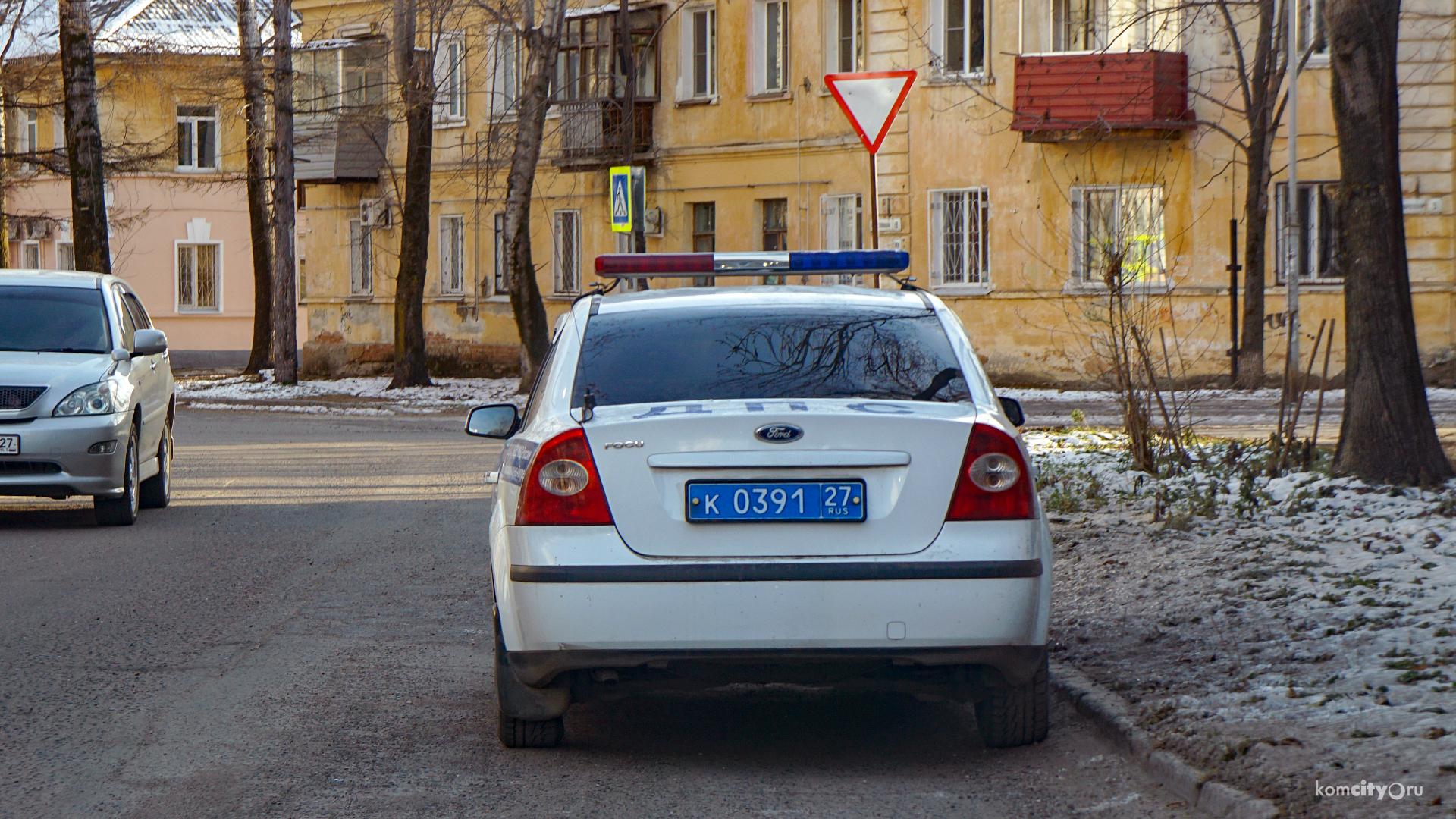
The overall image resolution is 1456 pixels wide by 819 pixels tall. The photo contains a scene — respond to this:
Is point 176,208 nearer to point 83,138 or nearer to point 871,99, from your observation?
point 83,138

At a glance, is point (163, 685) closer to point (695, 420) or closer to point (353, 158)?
point (695, 420)

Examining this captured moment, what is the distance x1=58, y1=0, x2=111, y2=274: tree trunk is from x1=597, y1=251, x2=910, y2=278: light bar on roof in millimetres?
22621

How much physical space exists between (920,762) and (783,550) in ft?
3.28

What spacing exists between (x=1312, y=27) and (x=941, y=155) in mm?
6229

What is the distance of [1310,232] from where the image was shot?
27.6 m

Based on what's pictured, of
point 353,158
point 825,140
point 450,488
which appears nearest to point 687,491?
point 450,488

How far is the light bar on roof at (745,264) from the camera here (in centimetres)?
673

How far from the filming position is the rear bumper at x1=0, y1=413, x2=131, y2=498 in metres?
11.9

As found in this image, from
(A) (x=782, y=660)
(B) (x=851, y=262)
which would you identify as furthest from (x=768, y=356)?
(B) (x=851, y=262)

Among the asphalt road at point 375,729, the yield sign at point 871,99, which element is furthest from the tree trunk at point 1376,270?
the asphalt road at point 375,729

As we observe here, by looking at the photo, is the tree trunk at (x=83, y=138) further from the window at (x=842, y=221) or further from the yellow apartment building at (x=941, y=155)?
the window at (x=842, y=221)

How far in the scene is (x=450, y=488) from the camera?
1490cm

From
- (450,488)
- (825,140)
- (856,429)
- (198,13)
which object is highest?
(198,13)

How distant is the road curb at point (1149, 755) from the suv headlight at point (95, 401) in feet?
25.4
